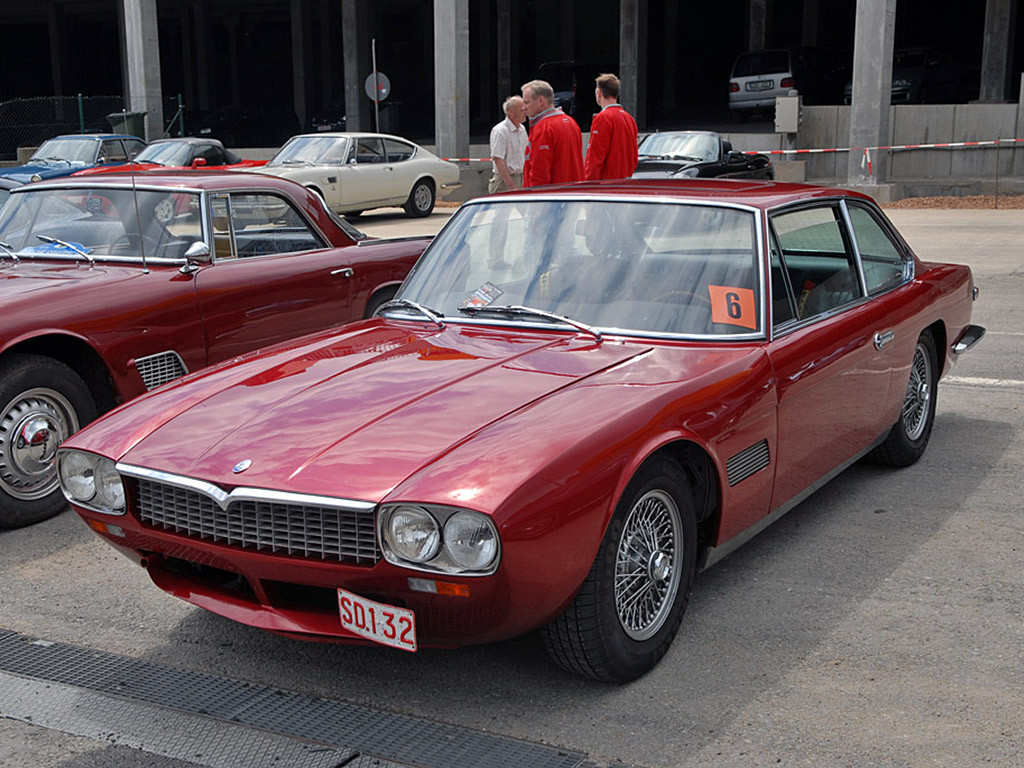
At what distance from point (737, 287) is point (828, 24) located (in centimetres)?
4490

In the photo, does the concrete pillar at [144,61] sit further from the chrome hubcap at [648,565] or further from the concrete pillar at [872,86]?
the chrome hubcap at [648,565]

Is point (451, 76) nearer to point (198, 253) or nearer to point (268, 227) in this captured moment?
point (268, 227)

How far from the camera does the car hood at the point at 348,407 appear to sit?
3.28 m

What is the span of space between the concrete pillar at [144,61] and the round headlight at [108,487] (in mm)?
25432

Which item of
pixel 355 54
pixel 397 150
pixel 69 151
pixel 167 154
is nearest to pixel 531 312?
pixel 397 150

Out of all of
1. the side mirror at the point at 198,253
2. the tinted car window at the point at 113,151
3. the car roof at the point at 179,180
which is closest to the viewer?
the side mirror at the point at 198,253

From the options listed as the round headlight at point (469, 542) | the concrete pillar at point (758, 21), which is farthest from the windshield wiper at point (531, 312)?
the concrete pillar at point (758, 21)

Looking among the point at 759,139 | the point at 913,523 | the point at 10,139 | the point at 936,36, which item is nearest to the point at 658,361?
the point at 913,523

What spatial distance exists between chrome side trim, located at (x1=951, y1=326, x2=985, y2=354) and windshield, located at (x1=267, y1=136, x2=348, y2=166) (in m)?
14.1

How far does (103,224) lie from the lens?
6215mm

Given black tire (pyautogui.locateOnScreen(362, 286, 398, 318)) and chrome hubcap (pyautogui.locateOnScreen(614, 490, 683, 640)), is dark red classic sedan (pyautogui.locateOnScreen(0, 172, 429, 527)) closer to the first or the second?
black tire (pyautogui.locateOnScreen(362, 286, 398, 318))

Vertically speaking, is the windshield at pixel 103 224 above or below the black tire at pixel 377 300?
above

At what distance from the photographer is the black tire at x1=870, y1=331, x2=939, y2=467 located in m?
5.51

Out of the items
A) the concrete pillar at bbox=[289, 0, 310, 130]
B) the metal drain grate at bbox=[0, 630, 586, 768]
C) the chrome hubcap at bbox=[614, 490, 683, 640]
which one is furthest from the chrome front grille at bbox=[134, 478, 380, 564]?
the concrete pillar at bbox=[289, 0, 310, 130]
